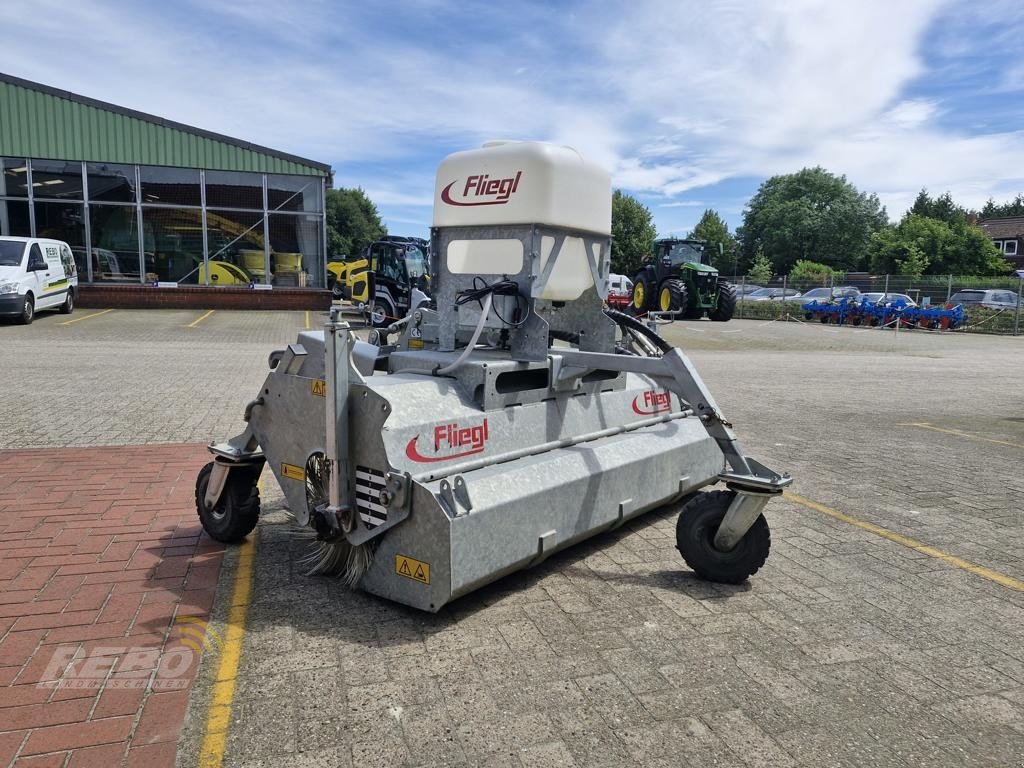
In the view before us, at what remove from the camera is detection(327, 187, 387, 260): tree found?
63237 millimetres

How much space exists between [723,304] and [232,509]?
24632mm

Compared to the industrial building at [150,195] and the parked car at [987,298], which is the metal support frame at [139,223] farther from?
the parked car at [987,298]

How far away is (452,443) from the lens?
3.69 meters

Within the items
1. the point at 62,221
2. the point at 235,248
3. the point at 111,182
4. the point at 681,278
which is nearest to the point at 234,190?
the point at 235,248

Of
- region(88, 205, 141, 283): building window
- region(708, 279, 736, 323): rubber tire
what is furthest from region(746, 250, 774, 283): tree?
region(88, 205, 141, 283): building window

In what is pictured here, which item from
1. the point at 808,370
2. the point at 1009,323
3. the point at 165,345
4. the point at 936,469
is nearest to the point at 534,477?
the point at 936,469

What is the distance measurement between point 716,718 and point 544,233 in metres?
2.71

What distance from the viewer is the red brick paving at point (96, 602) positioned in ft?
8.59

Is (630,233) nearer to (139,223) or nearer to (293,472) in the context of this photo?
(139,223)

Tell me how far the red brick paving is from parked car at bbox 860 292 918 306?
106ft

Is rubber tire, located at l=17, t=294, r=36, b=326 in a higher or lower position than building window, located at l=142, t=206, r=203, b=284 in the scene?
lower

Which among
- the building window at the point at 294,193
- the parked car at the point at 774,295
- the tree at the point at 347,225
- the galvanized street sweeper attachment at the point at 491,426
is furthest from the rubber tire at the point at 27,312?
the tree at the point at 347,225

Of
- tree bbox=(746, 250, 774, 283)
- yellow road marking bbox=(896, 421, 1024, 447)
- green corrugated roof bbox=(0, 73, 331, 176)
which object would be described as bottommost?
yellow road marking bbox=(896, 421, 1024, 447)

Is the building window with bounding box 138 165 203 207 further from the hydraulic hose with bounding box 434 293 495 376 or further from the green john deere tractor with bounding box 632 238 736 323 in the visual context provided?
the hydraulic hose with bounding box 434 293 495 376
